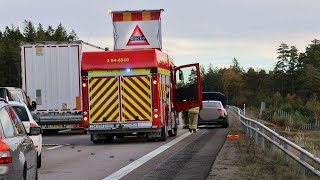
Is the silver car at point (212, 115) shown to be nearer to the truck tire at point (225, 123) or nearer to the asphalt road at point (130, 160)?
the truck tire at point (225, 123)

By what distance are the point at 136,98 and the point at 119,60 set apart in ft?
4.52

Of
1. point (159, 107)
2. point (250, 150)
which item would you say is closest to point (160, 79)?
point (159, 107)

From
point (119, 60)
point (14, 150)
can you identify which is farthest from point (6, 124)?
point (119, 60)

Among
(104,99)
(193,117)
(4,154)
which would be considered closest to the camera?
(4,154)

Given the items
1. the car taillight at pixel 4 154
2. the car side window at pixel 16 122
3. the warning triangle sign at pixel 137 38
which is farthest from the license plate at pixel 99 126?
the car taillight at pixel 4 154

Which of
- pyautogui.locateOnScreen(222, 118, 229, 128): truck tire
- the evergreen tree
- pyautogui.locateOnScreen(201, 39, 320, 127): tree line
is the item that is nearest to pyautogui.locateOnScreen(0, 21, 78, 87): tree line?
the evergreen tree

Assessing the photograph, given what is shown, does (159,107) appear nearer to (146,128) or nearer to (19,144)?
(146,128)

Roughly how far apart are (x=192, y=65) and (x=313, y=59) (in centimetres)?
13508

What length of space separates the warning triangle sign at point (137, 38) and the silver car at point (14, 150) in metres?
16.2

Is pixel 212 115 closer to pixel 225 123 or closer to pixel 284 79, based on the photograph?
pixel 225 123

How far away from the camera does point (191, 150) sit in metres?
17.9

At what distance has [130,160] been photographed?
15234mm

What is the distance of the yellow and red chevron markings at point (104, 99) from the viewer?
2105 cm

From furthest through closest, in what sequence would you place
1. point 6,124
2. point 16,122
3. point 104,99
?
point 104,99 < point 16,122 < point 6,124
